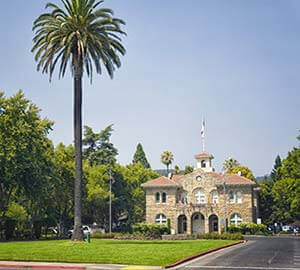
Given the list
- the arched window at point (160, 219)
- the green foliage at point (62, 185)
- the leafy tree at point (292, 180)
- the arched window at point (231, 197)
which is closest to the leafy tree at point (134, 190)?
the arched window at point (160, 219)

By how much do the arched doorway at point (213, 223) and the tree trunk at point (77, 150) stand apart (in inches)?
1552

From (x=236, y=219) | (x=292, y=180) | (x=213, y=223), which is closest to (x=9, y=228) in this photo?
(x=213, y=223)

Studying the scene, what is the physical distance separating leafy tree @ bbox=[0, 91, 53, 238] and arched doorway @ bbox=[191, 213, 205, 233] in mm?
30599

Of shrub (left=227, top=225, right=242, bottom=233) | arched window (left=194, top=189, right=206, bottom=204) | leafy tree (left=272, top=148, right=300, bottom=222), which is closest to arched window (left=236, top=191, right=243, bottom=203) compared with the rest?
shrub (left=227, top=225, right=242, bottom=233)

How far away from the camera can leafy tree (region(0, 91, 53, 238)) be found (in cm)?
5366

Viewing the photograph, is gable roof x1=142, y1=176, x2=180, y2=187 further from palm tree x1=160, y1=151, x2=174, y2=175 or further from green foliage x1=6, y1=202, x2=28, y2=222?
palm tree x1=160, y1=151, x2=174, y2=175

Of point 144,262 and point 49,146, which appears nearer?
point 144,262

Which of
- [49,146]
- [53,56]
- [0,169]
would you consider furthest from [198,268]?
[49,146]

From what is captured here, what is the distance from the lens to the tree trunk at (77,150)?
1781 inches

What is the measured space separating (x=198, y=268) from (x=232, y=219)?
5679cm

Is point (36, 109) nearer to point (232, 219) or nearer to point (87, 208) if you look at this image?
point (87, 208)

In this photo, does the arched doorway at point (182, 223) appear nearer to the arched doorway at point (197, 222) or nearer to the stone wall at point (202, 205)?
the stone wall at point (202, 205)

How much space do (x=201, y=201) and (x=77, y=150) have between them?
39.5 meters

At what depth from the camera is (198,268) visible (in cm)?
2408
